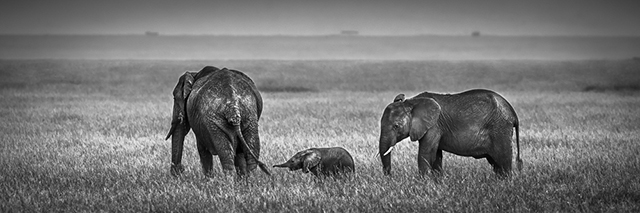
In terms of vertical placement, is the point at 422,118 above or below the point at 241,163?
above

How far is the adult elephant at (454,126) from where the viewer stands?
1148 cm

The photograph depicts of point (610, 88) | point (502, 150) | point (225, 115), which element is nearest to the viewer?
point (225, 115)

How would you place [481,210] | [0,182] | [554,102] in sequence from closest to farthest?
[481,210] < [0,182] < [554,102]

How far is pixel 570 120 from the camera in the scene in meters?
23.5

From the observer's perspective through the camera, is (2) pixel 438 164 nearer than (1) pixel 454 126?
No

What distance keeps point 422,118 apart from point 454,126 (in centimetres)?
55

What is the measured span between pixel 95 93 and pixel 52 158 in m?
26.7

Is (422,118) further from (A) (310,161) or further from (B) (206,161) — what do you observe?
(B) (206,161)

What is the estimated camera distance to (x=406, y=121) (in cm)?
1141

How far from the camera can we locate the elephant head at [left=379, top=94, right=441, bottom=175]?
37.3 ft

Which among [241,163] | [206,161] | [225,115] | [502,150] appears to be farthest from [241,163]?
[502,150]

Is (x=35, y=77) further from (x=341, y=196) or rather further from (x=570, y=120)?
(x=341, y=196)

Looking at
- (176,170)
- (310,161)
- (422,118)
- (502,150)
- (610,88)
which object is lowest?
(610,88)

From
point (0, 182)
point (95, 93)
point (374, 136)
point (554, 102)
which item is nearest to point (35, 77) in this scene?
point (95, 93)
